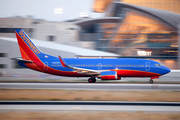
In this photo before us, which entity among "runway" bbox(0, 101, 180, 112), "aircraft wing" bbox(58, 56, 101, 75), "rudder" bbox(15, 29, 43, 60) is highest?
"rudder" bbox(15, 29, 43, 60)

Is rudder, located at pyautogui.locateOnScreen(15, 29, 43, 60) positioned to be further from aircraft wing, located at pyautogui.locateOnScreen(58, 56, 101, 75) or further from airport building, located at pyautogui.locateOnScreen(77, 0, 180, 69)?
airport building, located at pyautogui.locateOnScreen(77, 0, 180, 69)

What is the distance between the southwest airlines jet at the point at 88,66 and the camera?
1168 inches

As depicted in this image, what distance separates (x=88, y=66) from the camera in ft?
99.8

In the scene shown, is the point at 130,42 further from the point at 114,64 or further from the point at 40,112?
the point at 40,112

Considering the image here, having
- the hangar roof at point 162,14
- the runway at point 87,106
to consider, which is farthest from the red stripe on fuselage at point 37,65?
the hangar roof at point 162,14

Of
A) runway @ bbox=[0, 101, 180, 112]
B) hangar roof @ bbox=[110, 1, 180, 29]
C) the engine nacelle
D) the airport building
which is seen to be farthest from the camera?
hangar roof @ bbox=[110, 1, 180, 29]

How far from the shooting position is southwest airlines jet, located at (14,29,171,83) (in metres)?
Answer: 29.7

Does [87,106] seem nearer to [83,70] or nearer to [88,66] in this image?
[83,70]

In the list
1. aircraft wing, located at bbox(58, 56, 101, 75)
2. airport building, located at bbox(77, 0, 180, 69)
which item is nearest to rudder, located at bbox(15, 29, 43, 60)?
aircraft wing, located at bbox(58, 56, 101, 75)

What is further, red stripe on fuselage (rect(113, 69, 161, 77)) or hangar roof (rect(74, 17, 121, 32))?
hangar roof (rect(74, 17, 121, 32))

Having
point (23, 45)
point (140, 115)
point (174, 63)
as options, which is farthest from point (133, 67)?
point (174, 63)

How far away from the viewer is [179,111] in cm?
1255

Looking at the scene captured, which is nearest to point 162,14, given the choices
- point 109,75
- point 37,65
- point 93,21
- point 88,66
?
point 93,21

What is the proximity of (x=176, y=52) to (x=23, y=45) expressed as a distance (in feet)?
123
